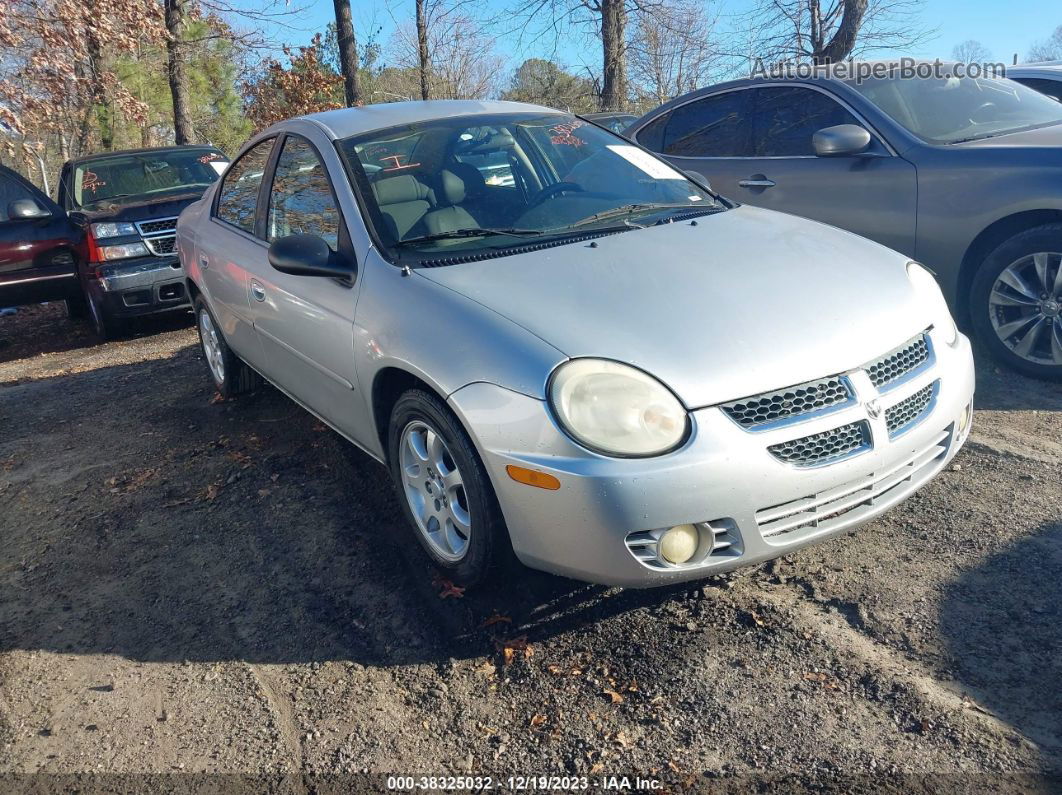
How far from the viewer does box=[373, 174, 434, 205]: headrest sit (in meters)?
3.74

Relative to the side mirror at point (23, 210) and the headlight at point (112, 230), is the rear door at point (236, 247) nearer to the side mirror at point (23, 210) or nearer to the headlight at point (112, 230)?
the headlight at point (112, 230)

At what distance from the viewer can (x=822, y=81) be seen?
5801mm

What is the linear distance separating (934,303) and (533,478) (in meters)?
1.73

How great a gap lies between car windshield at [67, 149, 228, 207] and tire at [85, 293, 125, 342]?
1269mm

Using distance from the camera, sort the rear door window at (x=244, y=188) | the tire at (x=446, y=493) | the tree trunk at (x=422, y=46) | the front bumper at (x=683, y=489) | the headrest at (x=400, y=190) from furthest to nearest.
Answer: the tree trunk at (x=422, y=46) < the rear door window at (x=244, y=188) < the headrest at (x=400, y=190) < the tire at (x=446, y=493) < the front bumper at (x=683, y=489)

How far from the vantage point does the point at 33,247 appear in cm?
884

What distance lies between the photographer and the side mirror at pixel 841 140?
5.24 meters

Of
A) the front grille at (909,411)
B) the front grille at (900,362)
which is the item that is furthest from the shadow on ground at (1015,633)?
the front grille at (900,362)

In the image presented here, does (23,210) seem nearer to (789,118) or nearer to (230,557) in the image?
(230,557)

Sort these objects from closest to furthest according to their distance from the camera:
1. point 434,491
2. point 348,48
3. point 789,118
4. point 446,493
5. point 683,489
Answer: point 683,489 < point 446,493 < point 434,491 < point 789,118 < point 348,48

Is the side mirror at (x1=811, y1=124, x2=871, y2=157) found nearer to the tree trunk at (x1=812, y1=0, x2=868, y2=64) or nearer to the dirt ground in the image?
the dirt ground

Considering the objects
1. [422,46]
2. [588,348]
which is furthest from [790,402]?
[422,46]

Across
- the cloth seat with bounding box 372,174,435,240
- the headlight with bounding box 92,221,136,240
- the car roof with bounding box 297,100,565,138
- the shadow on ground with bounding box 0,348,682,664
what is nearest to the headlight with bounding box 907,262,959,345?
the shadow on ground with bounding box 0,348,682,664

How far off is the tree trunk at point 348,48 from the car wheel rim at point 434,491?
12.3 m
